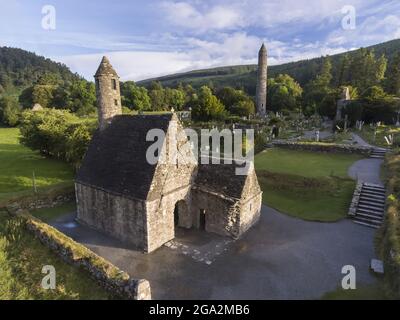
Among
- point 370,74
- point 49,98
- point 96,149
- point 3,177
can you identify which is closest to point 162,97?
point 49,98

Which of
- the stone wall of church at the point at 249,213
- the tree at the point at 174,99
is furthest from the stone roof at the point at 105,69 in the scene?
the tree at the point at 174,99

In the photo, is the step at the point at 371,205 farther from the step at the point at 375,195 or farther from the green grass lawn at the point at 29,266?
the green grass lawn at the point at 29,266

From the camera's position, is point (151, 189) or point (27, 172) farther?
point (27, 172)

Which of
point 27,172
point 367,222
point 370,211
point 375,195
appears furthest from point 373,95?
point 27,172

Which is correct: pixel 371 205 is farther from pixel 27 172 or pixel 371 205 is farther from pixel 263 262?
pixel 27 172

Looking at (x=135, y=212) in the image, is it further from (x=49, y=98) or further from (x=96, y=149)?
(x=49, y=98)

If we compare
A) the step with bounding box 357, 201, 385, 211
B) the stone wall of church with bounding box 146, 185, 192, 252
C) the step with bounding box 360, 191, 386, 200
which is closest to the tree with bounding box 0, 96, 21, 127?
the stone wall of church with bounding box 146, 185, 192, 252

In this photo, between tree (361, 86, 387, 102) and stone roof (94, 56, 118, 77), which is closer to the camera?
stone roof (94, 56, 118, 77)

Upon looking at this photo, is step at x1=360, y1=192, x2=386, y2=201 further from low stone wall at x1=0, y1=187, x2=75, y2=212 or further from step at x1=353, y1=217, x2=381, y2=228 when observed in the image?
low stone wall at x1=0, y1=187, x2=75, y2=212
